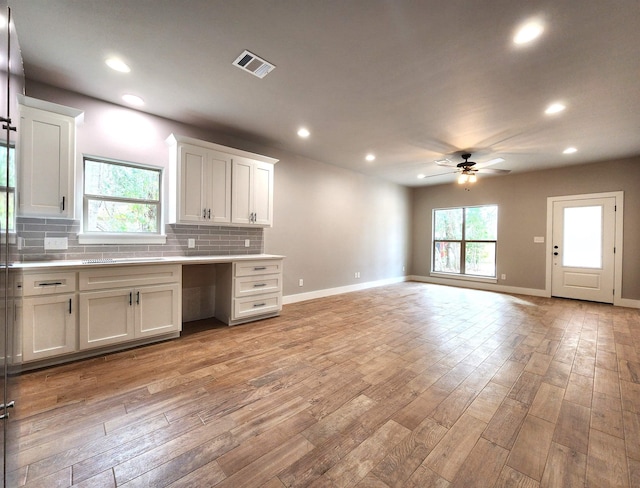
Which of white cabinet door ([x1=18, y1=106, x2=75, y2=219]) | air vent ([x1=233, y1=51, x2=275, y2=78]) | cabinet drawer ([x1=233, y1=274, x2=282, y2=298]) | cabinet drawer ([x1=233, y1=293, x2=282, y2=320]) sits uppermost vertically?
air vent ([x1=233, y1=51, x2=275, y2=78])

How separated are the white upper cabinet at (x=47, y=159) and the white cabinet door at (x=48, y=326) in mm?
860

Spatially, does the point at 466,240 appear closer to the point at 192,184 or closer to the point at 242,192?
the point at 242,192

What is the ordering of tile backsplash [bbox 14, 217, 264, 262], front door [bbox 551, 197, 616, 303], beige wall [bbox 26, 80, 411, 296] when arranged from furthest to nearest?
1. front door [bbox 551, 197, 616, 303]
2. beige wall [bbox 26, 80, 411, 296]
3. tile backsplash [bbox 14, 217, 264, 262]

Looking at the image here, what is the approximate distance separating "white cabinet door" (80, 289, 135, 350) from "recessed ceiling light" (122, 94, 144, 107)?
2.16 metres

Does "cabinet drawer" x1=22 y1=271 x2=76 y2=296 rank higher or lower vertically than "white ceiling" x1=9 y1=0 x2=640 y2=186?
lower

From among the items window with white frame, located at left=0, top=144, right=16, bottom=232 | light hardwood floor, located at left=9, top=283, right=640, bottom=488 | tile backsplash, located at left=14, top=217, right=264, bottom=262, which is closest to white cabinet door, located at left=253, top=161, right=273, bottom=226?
tile backsplash, located at left=14, top=217, right=264, bottom=262

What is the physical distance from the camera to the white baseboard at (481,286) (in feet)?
19.5

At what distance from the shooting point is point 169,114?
3.46 metres

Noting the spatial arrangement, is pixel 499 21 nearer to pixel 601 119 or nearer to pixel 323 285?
pixel 601 119

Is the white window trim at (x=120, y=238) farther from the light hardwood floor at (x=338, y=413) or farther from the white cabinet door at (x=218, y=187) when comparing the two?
the light hardwood floor at (x=338, y=413)

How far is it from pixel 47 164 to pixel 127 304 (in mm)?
1537

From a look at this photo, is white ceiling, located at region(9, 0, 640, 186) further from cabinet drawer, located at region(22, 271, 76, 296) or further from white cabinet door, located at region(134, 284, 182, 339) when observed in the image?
white cabinet door, located at region(134, 284, 182, 339)

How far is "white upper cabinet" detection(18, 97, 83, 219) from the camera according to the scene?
2449 millimetres

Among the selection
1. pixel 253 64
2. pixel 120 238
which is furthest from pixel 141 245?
pixel 253 64
